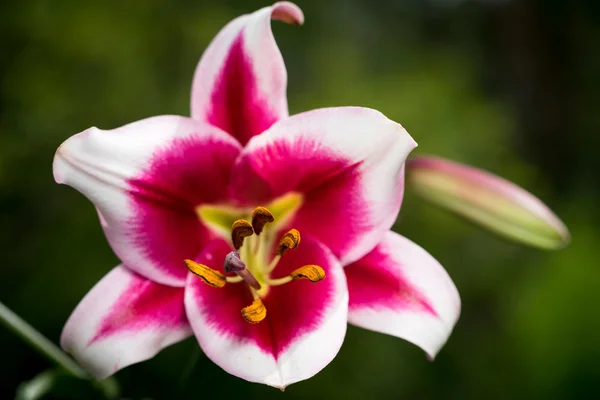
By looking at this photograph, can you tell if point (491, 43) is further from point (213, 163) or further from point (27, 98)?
point (213, 163)

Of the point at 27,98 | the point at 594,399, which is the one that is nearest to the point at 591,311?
the point at 594,399

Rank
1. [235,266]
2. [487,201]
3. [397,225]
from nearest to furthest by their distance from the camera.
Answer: [235,266] → [487,201] → [397,225]

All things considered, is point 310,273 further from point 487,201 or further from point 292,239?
point 487,201

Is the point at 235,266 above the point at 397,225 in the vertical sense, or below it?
above

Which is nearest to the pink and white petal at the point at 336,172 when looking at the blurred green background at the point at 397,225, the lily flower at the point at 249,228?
the lily flower at the point at 249,228

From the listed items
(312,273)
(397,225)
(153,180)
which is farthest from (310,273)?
(397,225)

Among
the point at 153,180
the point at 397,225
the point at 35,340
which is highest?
the point at 153,180

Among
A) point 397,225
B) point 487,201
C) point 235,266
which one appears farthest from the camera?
point 397,225
